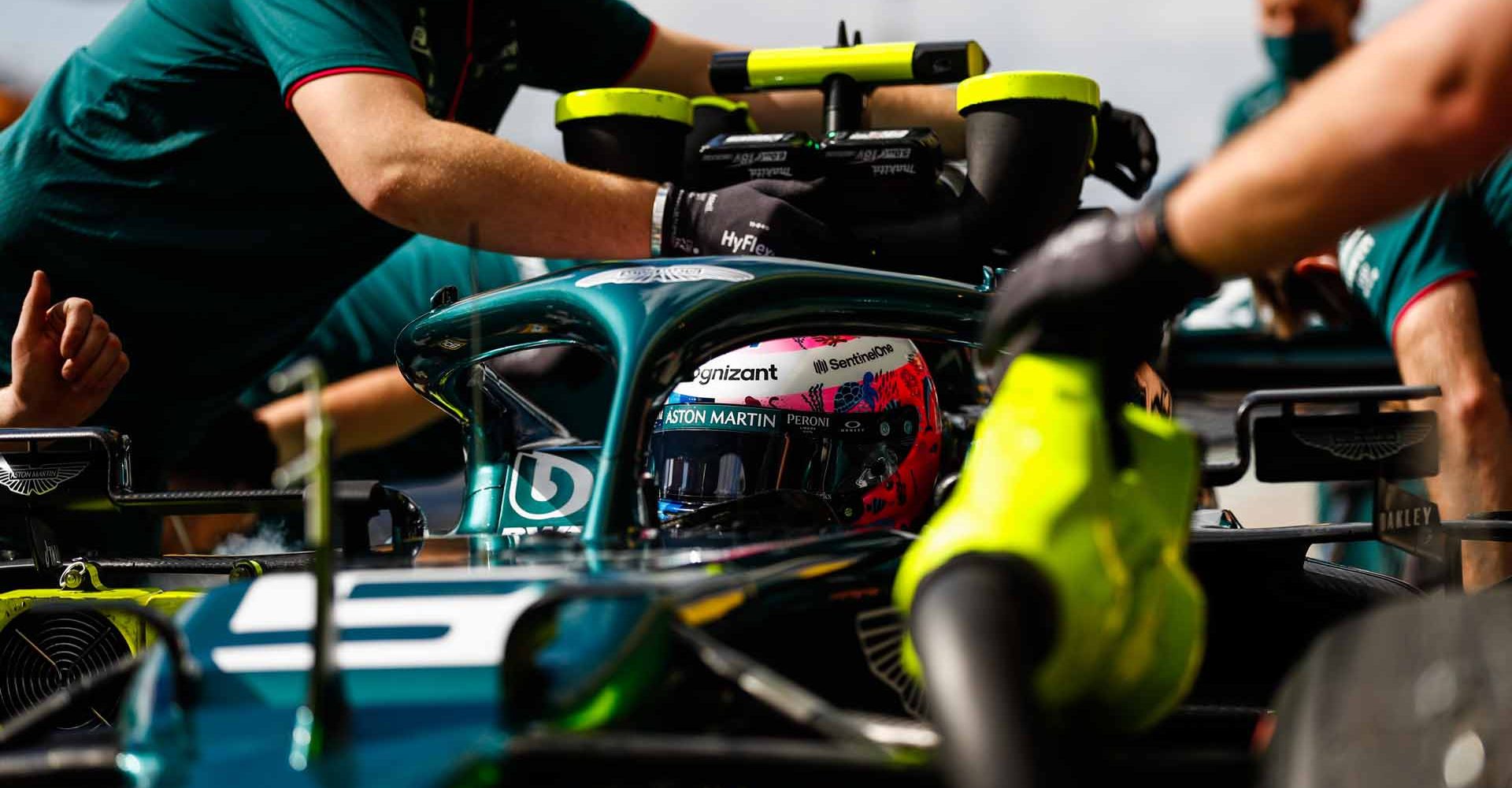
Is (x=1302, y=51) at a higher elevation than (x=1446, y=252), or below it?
higher

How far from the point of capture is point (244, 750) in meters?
1.04

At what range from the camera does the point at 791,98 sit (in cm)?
334

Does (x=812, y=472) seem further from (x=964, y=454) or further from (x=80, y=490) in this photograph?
(x=80, y=490)

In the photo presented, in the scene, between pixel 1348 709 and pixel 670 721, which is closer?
pixel 1348 709

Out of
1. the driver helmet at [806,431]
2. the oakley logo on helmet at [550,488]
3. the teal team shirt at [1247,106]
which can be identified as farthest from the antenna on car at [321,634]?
the teal team shirt at [1247,106]

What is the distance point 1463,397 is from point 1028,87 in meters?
2.05

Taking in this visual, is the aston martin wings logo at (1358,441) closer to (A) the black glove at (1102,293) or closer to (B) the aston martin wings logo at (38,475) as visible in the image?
(A) the black glove at (1102,293)

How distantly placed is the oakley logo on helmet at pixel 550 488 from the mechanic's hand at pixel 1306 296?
3.03 meters

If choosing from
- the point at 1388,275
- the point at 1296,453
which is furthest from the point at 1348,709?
the point at 1388,275

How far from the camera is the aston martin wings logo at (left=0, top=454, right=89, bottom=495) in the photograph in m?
2.04

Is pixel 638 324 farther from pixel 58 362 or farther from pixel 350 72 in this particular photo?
pixel 58 362

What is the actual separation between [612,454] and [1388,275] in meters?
2.99

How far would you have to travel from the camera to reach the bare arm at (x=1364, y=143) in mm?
1008

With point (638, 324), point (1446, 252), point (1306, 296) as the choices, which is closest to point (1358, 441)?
point (638, 324)
